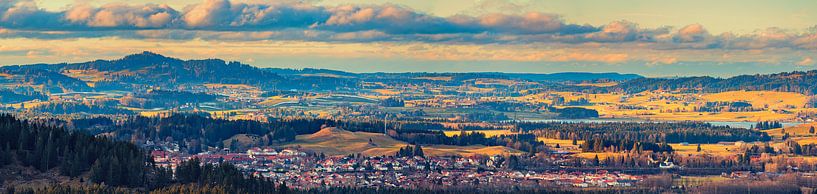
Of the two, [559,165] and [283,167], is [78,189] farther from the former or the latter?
[559,165]

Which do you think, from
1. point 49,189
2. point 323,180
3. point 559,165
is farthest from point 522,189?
point 49,189

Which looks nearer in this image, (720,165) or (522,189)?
(522,189)

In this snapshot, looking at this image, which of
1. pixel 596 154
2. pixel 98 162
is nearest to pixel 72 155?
pixel 98 162

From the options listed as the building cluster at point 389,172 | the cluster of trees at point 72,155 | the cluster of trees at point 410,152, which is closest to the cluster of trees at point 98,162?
the cluster of trees at point 72,155

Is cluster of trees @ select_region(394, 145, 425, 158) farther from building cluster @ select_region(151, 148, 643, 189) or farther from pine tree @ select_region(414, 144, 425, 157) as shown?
building cluster @ select_region(151, 148, 643, 189)

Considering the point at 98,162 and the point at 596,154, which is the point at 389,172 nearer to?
the point at 596,154

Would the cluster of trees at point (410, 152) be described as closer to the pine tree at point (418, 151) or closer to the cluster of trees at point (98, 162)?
the pine tree at point (418, 151)
